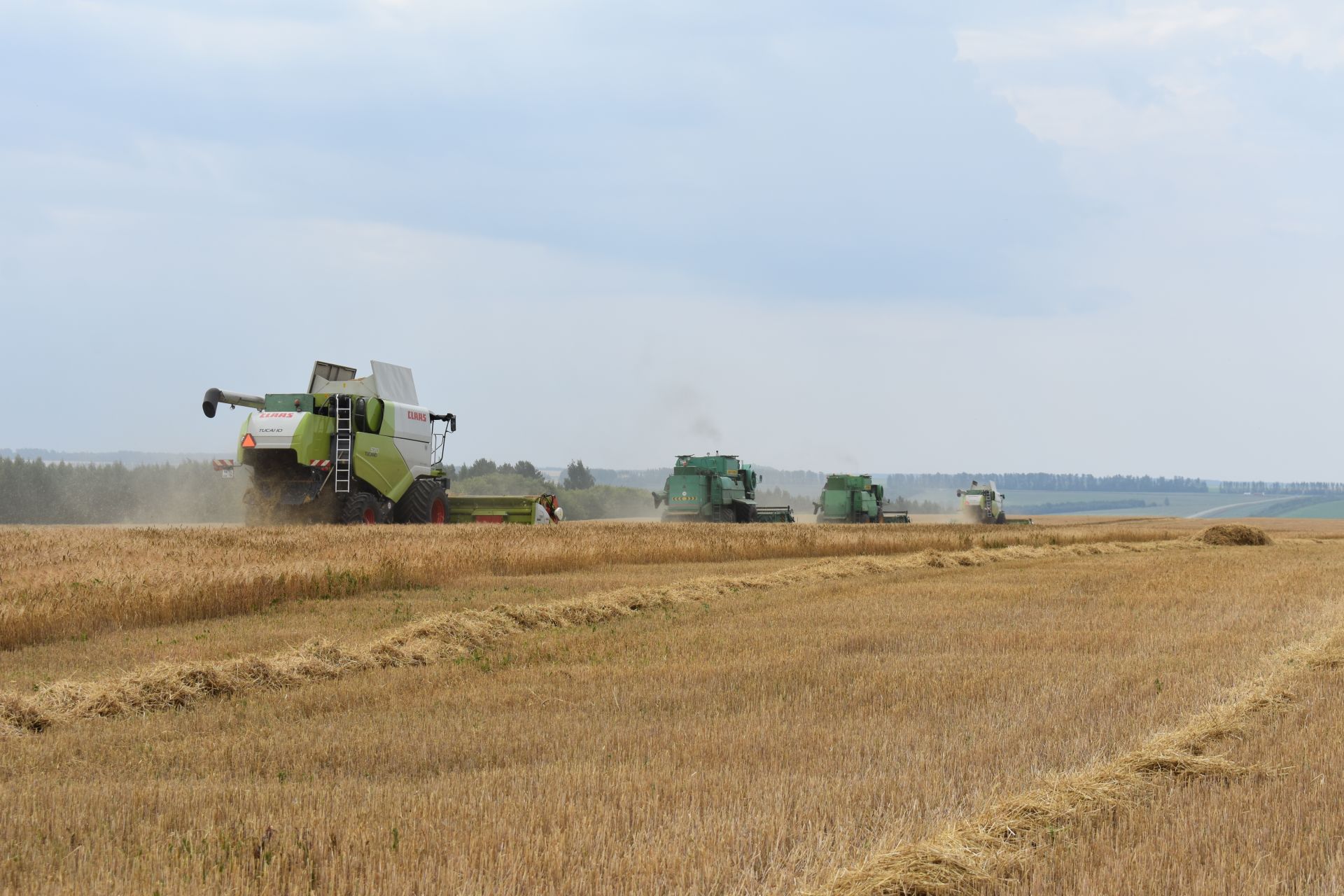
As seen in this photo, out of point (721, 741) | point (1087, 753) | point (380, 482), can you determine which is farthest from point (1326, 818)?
point (380, 482)

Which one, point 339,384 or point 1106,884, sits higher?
point 339,384

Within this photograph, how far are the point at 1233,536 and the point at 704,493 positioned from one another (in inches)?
755

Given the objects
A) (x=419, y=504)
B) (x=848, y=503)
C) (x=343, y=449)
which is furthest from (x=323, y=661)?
(x=848, y=503)

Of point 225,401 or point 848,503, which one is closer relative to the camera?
point 225,401

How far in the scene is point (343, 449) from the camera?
87.8 ft

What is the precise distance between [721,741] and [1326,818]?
10.5 feet

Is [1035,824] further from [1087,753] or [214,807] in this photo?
[214,807]

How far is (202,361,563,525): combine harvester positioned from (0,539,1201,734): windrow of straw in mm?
12452

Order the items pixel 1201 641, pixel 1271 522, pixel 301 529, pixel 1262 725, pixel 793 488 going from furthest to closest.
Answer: pixel 793 488 < pixel 1271 522 < pixel 301 529 < pixel 1201 641 < pixel 1262 725

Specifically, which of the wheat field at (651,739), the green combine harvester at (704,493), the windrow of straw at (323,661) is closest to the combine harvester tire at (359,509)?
the wheat field at (651,739)

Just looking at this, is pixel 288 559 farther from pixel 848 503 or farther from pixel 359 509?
pixel 848 503

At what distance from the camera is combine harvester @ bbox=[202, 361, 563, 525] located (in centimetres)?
2628

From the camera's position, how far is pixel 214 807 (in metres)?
5.19

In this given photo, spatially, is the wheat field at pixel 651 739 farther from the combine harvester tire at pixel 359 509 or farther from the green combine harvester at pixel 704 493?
the green combine harvester at pixel 704 493
